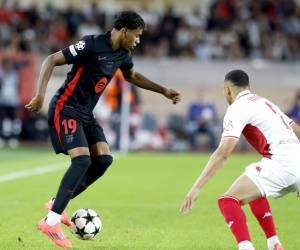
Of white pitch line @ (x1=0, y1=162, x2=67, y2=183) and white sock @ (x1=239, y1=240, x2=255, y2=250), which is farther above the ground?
white sock @ (x1=239, y1=240, x2=255, y2=250)

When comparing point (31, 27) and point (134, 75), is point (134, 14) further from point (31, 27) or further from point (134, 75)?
point (31, 27)

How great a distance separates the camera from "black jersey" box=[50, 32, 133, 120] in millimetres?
8828

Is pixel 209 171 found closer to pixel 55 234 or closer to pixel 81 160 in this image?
pixel 81 160

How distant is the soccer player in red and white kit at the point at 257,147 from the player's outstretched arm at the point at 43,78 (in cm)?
178

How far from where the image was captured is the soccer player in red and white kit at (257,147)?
753 cm

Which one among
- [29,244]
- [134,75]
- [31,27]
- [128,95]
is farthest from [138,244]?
[31,27]

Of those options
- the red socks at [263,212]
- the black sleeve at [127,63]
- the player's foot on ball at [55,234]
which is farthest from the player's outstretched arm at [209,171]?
the black sleeve at [127,63]

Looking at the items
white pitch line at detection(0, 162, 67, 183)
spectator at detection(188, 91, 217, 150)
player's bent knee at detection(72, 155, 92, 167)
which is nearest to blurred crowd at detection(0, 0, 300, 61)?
spectator at detection(188, 91, 217, 150)

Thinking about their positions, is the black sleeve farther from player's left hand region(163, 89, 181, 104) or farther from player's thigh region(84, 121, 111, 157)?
player's thigh region(84, 121, 111, 157)

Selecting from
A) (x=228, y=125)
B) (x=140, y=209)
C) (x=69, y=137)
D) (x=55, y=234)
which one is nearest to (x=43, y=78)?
(x=69, y=137)

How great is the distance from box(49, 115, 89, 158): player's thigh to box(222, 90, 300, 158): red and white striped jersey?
1.74 metres

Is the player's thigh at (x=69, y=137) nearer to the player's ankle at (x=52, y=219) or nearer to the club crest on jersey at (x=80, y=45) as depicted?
the player's ankle at (x=52, y=219)

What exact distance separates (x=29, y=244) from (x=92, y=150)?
3.96ft

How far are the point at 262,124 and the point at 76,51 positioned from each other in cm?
213
